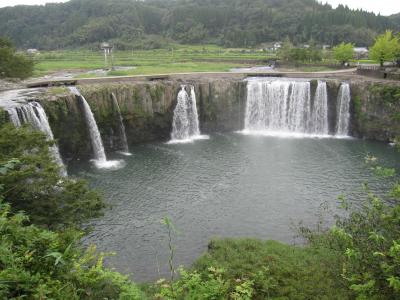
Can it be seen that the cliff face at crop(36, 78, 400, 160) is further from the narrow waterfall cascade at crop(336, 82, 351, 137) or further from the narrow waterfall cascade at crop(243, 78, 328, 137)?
the narrow waterfall cascade at crop(243, 78, 328, 137)

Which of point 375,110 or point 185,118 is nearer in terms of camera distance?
point 375,110

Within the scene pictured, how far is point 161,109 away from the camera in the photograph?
41688 millimetres

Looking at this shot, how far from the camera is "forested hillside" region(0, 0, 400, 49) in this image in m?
128

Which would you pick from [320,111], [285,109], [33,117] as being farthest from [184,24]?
[33,117]

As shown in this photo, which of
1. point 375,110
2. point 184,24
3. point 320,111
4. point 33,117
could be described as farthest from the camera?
point 184,24

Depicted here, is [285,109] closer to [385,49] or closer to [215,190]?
[215,190]

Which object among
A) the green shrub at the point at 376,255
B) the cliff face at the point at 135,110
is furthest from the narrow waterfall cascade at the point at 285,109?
the green shrub at the point at 376,255

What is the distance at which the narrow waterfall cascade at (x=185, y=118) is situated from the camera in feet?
139

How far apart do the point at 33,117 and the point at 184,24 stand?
130177 millimetres

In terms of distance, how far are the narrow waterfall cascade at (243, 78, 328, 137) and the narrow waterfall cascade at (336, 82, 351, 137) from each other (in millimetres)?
1470

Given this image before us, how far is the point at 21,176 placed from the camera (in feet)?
45.9

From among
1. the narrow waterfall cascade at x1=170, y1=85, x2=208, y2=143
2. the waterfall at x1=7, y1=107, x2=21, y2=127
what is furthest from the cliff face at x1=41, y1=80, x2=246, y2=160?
the waterfall at x1=7, y1=107, x2=21, y2=127

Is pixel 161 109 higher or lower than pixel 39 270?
lower

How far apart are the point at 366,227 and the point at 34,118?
26395mm
